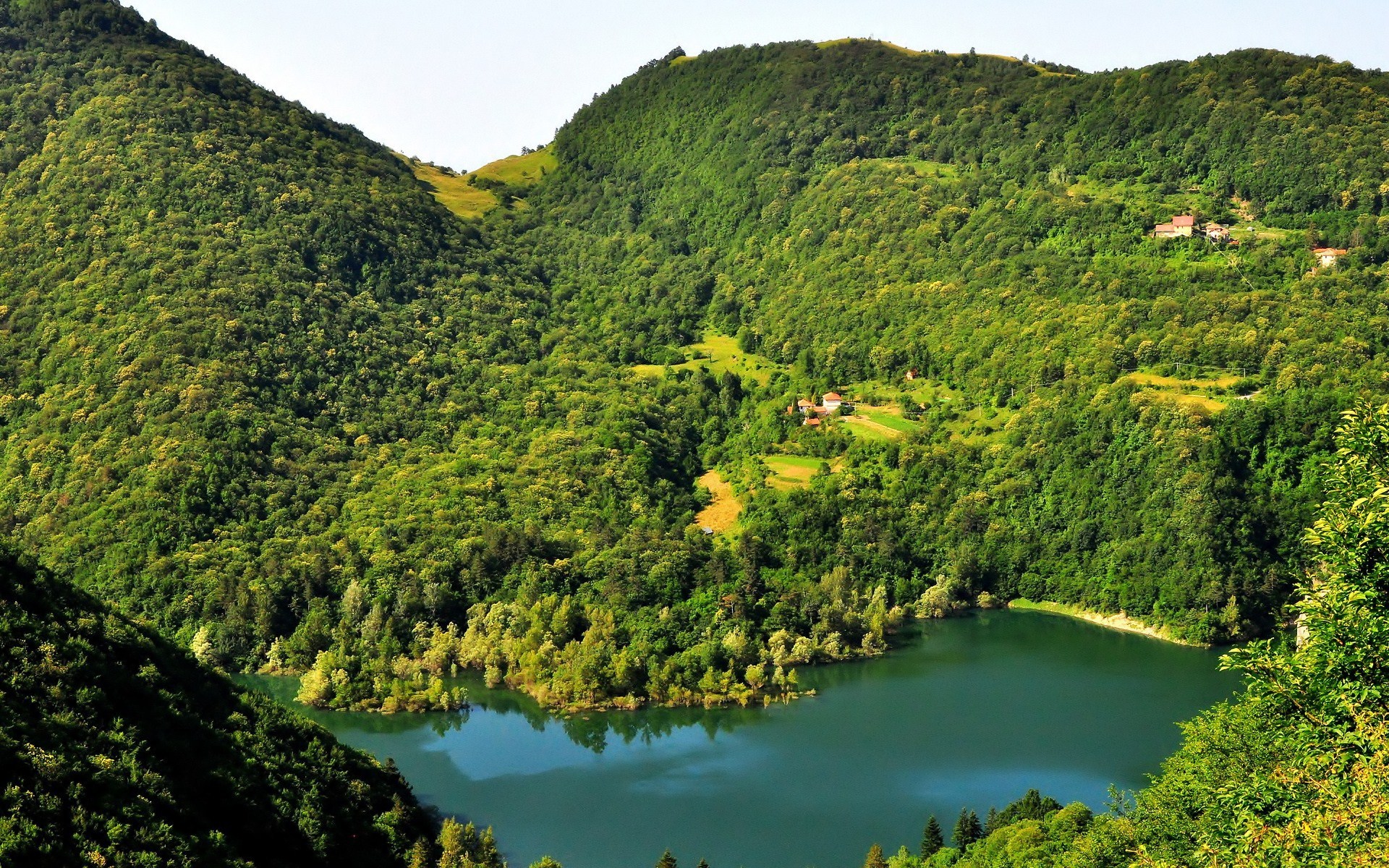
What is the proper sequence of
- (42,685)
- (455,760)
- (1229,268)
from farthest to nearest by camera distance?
(1229,268), (455,760), (42,685)

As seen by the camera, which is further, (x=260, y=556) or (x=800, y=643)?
(x=260, y=556)

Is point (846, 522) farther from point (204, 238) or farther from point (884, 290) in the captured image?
point (204, 238)

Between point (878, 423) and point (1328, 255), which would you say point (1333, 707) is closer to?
point (878, 423)

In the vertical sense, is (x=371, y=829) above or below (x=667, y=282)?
below

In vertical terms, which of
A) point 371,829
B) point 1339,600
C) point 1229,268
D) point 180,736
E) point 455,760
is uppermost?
point 1229,268

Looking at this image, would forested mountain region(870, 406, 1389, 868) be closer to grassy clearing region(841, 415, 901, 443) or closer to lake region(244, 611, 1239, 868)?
lake region(244, 611, 1239, 868)

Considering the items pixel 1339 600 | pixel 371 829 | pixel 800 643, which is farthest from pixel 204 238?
pixel 1339 600

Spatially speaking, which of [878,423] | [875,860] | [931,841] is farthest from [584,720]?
[878,423]
